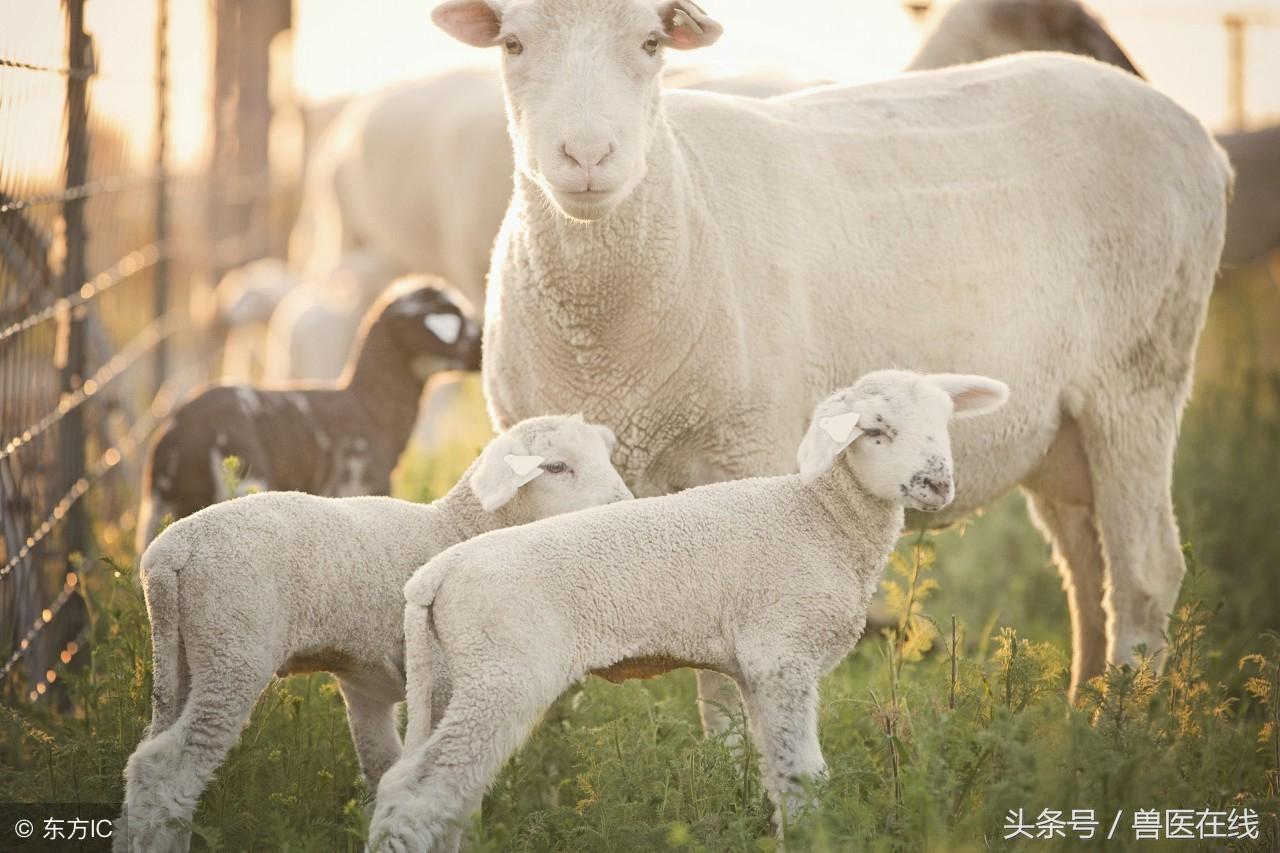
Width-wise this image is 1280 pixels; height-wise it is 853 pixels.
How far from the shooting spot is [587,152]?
12.0 feet

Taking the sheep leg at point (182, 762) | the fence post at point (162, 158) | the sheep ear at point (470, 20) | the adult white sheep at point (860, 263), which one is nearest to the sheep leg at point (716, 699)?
the adult white sheep at point (860, 263)

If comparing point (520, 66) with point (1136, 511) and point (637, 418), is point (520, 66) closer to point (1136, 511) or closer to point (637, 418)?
point (637, 418)

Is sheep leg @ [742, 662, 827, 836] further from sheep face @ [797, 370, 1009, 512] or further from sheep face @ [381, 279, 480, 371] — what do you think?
sheep face @ [381, 279, 480, 371]

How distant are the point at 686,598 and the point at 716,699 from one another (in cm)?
80

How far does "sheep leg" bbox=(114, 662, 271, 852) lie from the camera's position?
3248mm

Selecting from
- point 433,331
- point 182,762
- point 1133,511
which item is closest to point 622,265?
point 182,762

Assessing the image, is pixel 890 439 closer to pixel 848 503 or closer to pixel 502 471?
pixel 848 503

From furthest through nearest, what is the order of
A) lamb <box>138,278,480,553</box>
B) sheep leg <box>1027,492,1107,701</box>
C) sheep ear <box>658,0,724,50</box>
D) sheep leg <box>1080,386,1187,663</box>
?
lamb <box>138,278,480,553</box> → sheep leg <box>1027,492,1107,701</box> → sheep leg <box>1080,386,1187,663</box> → sheep ear <box>658,0,724,50</box>

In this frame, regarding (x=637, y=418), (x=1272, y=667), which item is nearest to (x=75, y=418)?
(x=637, y=418)

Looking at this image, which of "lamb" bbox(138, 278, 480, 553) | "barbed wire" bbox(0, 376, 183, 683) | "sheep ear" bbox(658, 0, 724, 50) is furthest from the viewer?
"lamb" bbox(138, 278, 480, 553)

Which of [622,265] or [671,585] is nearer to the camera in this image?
[671,585]

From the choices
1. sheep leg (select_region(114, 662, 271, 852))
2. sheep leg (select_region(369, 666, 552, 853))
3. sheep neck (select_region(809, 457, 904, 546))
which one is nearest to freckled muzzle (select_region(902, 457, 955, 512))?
sheep neck (select_region(809, 457, 904, 546))

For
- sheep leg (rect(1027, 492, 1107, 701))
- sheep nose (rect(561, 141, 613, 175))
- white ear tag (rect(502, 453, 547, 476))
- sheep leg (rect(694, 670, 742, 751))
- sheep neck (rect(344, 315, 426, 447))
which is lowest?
sheep leg (rect(1027, 492, 1107, 701))

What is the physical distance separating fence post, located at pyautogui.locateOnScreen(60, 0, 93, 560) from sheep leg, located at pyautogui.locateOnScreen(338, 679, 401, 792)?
214 centimetres
